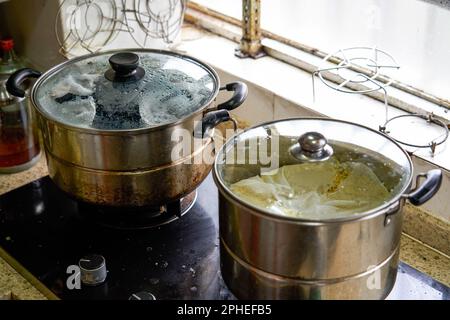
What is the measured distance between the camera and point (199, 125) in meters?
1.28

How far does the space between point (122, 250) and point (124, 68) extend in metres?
0.35

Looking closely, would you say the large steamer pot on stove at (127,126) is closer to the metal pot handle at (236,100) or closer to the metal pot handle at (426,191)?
the metal pot handle at (236,100)

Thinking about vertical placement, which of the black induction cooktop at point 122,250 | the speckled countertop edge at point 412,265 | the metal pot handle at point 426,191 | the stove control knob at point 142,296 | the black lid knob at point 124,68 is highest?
the black lid knob at point 124,68

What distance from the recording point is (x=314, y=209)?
112 cm

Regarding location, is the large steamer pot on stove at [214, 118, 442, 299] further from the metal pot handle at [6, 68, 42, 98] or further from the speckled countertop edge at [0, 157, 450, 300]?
the metal pot handle at [6, 68, 42, 98]

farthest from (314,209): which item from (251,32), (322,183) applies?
(251,32)

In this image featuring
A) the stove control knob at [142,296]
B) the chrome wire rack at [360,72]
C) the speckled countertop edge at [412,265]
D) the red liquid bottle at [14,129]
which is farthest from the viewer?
the red liquid bottle at [14,129]

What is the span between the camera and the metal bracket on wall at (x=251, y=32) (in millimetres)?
1778

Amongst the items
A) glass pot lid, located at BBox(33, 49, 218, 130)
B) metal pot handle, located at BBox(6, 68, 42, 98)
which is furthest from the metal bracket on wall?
metal pot handle, located at BBox(6, 68, 42, 98)

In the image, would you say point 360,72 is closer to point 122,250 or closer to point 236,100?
point 236,100

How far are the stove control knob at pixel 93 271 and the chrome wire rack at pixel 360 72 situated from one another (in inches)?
24.3

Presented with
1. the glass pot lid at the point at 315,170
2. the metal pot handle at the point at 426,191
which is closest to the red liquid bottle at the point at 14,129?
the glass pot lid at the point at 315,170
